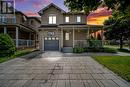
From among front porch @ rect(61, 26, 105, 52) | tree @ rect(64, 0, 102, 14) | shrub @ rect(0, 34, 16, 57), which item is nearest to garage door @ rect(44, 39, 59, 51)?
front porch @ rect(61, 26, 105, 52)

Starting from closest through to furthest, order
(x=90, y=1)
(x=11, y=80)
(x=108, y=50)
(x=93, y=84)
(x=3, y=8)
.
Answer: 1. (x=93, y=84)
2. (x=11, y=80)
3. (x=90, y=1)
4. (x=108, y=50)
5. (x=3, y=8)

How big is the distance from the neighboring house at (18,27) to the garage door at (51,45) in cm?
358

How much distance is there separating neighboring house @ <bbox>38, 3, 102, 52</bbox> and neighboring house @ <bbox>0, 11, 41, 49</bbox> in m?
3.42

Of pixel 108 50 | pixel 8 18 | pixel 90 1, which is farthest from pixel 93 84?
pixel 8 18

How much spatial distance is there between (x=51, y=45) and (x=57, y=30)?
281cm

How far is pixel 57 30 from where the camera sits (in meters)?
37.6

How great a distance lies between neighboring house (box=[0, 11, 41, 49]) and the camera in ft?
108

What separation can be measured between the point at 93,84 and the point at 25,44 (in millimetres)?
29864

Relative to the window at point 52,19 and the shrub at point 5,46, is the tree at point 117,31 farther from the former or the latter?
the shrub at point 5,46

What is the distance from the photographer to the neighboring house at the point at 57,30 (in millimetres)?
37656

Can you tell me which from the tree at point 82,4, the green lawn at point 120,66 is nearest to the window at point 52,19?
the green lawn at point 120,66

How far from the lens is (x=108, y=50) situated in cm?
3309

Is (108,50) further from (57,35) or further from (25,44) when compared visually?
(25,44)

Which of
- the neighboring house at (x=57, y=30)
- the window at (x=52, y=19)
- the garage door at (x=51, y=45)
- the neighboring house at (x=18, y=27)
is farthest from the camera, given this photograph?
the window at (x=52, y=19)
